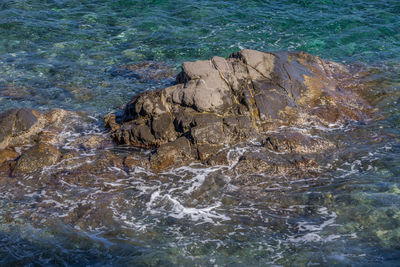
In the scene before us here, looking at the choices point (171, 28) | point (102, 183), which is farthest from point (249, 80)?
point (171, 28)

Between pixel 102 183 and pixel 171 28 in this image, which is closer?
pixel 102 183

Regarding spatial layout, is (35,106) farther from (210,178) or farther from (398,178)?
(398,178)

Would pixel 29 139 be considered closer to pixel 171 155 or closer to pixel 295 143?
pixel 171 155

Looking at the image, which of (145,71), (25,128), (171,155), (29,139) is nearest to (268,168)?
(171,155)

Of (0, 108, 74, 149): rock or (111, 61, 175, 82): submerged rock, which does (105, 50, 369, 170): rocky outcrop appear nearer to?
(0, 108, 74, 149): rock

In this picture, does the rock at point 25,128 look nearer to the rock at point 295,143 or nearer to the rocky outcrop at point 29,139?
the rocky outcrop at point 29,139
